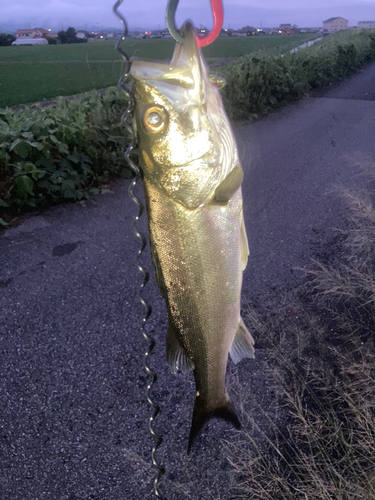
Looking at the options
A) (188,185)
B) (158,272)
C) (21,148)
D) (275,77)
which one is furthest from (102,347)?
(275,77)

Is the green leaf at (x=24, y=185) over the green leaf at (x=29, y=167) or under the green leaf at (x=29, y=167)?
under

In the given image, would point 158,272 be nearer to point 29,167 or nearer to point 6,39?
point 29,167

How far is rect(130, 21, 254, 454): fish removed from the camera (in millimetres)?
991

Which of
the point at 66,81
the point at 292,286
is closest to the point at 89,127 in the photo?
the point at 292,286

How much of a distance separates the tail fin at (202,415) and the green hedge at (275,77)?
599cm

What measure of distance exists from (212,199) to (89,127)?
484cm

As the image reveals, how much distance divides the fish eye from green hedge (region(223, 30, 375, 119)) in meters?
5.82

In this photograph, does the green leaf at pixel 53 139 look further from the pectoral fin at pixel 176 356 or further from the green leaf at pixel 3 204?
the pectoral fin at pixel 176 356

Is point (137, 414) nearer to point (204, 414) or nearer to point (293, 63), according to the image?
point (204, 414)

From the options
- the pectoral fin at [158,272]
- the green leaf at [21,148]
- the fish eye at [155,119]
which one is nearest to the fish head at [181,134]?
the fish eye at [155,119]

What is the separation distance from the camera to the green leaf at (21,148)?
4547mm

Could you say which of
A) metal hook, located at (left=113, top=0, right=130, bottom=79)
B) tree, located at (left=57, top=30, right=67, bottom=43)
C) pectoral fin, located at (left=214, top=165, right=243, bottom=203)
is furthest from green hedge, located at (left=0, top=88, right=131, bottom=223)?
tree, located at (left=57, top=30, right=67, bottom=43)

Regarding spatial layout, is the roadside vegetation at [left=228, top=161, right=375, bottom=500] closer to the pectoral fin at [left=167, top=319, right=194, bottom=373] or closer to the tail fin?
the tail fin

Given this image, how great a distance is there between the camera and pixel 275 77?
9.23m
